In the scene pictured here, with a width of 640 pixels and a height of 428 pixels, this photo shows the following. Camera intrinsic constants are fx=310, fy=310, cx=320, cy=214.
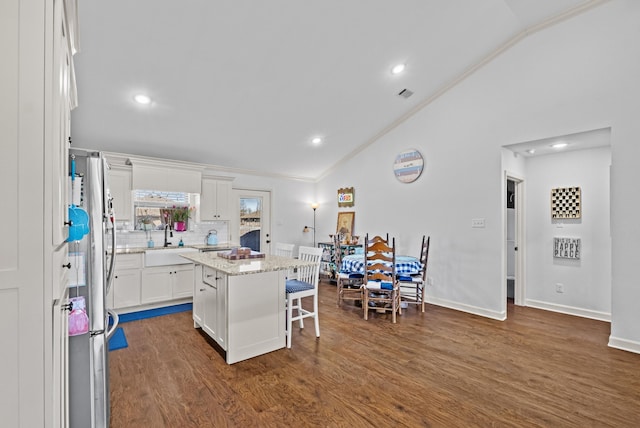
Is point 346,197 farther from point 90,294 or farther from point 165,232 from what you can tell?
point 90,294

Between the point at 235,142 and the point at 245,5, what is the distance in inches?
97.6

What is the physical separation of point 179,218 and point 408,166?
392 cm

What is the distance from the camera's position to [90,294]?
1718 millimetres

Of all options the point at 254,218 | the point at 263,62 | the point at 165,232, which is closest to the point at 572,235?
the point at 263,62

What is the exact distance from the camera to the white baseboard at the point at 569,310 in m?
4.04

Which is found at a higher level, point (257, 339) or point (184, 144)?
point (184, 144)

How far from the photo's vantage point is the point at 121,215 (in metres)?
4.54

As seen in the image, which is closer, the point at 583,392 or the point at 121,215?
the point at 583,392

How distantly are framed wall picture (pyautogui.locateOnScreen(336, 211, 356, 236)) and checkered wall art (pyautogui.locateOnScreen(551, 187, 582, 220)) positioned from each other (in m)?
3.17

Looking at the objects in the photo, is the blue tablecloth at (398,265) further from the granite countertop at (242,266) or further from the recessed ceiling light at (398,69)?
the recessed ceiling light at (398,69)

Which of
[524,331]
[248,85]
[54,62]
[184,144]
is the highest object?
[248,85]

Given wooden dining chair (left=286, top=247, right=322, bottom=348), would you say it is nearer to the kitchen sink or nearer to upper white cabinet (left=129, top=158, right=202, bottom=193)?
the kitchen sink

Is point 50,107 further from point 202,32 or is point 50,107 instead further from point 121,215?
point 121,215

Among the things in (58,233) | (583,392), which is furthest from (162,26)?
(583,392)
